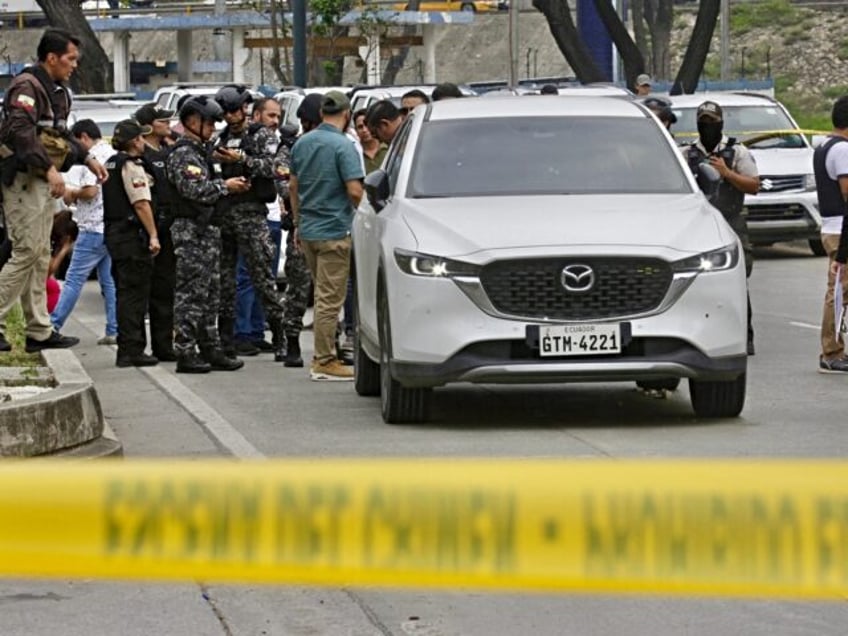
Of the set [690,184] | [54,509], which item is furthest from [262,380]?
[54,509]

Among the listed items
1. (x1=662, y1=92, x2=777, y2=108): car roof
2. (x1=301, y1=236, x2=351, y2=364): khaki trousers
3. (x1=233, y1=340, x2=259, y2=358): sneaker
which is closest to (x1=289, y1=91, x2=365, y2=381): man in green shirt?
(x1=301, y1=236, x2=351, y2=364): khaki trousers

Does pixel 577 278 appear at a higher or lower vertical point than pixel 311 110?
lower

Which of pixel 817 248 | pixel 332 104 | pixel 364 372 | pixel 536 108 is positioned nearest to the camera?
pixel 536 108

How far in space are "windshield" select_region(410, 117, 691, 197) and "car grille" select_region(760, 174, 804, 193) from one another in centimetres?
1303

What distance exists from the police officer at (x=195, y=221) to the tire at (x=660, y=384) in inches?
125

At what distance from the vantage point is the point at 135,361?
15.0 meters

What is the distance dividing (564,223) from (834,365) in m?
3.37

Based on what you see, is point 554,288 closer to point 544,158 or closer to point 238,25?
point 544,158

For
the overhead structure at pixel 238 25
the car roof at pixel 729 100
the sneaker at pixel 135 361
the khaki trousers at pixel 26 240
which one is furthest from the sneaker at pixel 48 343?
the overhead structure at pixel 238 25

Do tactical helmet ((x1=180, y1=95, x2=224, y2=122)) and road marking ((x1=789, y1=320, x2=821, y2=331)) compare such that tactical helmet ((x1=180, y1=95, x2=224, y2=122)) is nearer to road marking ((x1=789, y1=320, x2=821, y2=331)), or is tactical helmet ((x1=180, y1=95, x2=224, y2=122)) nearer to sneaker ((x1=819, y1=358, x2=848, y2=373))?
sneaker ((x1=819, y1=358, x2=848, y2=373))

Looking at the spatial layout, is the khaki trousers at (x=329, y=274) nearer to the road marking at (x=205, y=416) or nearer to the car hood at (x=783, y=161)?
the road marking at (x=205, y=416)

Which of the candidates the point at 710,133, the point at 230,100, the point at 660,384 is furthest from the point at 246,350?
the point at 660,384

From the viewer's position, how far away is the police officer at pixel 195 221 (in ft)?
45.8

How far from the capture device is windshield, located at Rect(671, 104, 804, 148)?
2633 cm
